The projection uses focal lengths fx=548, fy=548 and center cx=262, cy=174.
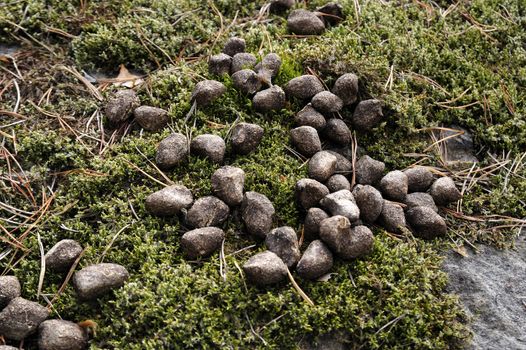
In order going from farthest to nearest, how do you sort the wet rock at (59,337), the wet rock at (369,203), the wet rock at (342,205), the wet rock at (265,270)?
the wet rock at (369,203) → the wet rock at (342,205) → the wet rock at (265,270) → the wet rock at (59,337)

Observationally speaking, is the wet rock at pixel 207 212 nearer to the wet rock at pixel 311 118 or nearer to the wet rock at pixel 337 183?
the wet rock at pixel 337 183

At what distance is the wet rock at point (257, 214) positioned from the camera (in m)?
3.31

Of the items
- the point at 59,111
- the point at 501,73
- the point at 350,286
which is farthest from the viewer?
the point at 501,73

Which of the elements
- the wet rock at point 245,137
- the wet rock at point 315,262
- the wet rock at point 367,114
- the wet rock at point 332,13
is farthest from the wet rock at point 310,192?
the wet rock at point 332,13

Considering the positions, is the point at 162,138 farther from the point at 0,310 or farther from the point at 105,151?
the point at 0,310

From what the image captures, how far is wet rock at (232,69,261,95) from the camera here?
12.7 feet

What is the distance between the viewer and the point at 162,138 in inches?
148

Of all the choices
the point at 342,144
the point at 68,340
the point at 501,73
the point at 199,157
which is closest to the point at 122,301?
the point at 68,340

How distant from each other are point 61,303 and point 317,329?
1.45 metres

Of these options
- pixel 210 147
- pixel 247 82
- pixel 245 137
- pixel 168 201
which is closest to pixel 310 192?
pixel 245 137

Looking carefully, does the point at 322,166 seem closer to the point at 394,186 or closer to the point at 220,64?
the point at 394,186

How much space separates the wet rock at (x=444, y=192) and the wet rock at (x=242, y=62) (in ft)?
5.15

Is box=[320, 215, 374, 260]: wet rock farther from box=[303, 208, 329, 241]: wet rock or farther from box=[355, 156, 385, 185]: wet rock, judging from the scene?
box=[355, 156, 385, 185]: wet rock

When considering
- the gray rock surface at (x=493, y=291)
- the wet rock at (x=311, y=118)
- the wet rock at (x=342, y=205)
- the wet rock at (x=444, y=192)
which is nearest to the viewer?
the gray rock surface at (x=493, y=291)
